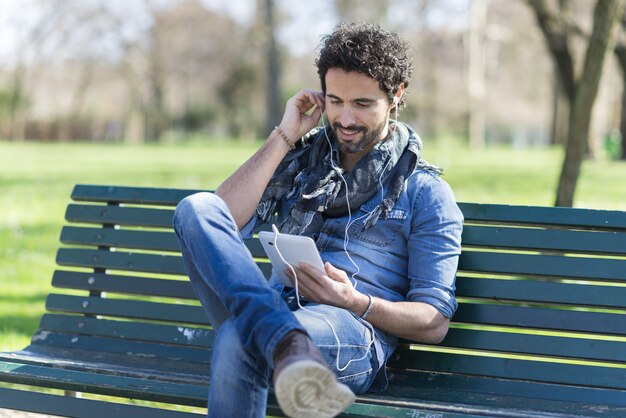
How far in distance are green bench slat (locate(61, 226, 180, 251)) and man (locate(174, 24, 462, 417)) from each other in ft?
1.87

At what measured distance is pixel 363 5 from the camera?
2998 cm

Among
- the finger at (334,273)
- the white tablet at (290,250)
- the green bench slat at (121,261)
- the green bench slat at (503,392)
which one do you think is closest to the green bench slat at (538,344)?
the green bench slat at (503,392)

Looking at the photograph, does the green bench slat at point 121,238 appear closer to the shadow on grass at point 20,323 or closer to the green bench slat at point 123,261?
the green bench slat at point 123,261

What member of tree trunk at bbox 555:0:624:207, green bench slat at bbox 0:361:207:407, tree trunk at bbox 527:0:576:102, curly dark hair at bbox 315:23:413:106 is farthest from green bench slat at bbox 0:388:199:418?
tree trunk at bbox 527:0:576:102

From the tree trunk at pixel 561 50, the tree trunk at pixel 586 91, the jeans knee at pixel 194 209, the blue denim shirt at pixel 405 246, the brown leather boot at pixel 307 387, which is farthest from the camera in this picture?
the tree trunk at pixel 561 50

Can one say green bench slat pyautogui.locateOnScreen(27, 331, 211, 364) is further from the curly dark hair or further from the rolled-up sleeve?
the curly dark hair

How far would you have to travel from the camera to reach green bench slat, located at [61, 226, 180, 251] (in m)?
4.16

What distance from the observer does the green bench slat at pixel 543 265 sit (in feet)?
11.6

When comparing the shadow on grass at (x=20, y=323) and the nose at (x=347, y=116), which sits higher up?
the nose at (x=347, y=116)

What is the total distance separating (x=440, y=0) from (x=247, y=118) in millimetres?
22187

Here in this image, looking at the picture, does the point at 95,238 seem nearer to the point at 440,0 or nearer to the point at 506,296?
the point at 506,296

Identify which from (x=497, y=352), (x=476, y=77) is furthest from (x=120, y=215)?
(x=476, y=77)

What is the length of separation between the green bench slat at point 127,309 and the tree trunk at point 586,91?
9.05 feet

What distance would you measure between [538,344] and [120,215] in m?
1.86
